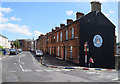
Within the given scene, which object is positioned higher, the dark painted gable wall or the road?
the dark painted gable wall

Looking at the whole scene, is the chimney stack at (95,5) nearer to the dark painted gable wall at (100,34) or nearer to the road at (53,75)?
the dark painted gable wall at (100,34)

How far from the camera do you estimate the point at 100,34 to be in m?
22.9

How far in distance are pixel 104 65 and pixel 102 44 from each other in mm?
3916

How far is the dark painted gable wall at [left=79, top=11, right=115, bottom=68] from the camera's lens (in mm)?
21398

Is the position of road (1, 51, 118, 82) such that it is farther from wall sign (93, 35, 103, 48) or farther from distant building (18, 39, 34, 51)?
distant building (18, 39, 34, 51)

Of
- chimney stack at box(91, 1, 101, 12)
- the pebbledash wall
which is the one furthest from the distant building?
chimney stack at box(91, 1, 101, 12)

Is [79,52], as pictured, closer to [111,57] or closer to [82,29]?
[82,29]

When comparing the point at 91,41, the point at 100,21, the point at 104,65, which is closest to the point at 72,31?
the point at 91,41

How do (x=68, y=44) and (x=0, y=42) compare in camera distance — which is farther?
(x=0, y=42)

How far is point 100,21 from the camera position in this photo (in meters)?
22.9

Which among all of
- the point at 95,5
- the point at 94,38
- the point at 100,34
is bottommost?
the point at 94,38

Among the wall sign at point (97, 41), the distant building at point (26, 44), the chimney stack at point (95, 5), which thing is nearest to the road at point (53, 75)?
the wall sign at point (97, 41)

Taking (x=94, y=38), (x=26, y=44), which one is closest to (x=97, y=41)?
(x=94, y=38)

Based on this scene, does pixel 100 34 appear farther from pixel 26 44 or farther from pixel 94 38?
pixel 26 44
